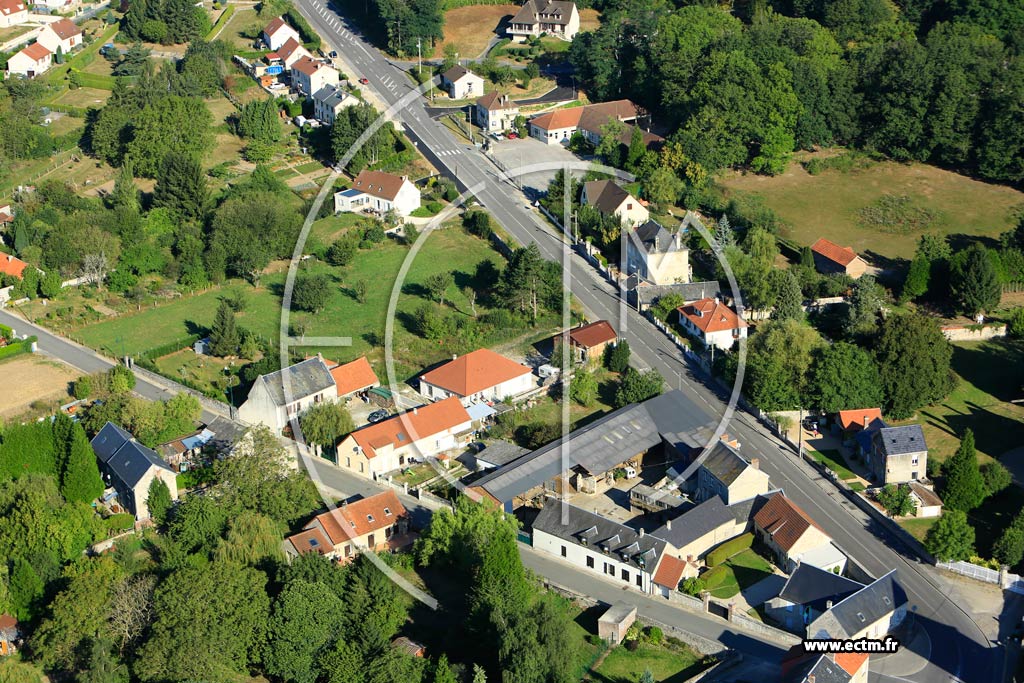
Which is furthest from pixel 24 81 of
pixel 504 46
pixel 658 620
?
pixel 658 620

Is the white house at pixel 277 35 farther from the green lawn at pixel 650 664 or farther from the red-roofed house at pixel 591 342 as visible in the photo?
the green lawn at pixel 650 664

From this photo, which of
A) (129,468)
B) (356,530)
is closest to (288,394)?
(129,468)

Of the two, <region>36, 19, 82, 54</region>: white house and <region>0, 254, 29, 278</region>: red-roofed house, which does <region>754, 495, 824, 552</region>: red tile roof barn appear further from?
<region>36, 19, 82, 54</region>: white house

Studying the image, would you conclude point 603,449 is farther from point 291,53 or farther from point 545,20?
point 545,20

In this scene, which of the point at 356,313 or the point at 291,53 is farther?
the point at 291,53

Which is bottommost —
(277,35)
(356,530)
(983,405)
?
(983,405)

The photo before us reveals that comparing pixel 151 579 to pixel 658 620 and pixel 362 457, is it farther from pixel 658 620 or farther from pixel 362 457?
pixel 658 620
